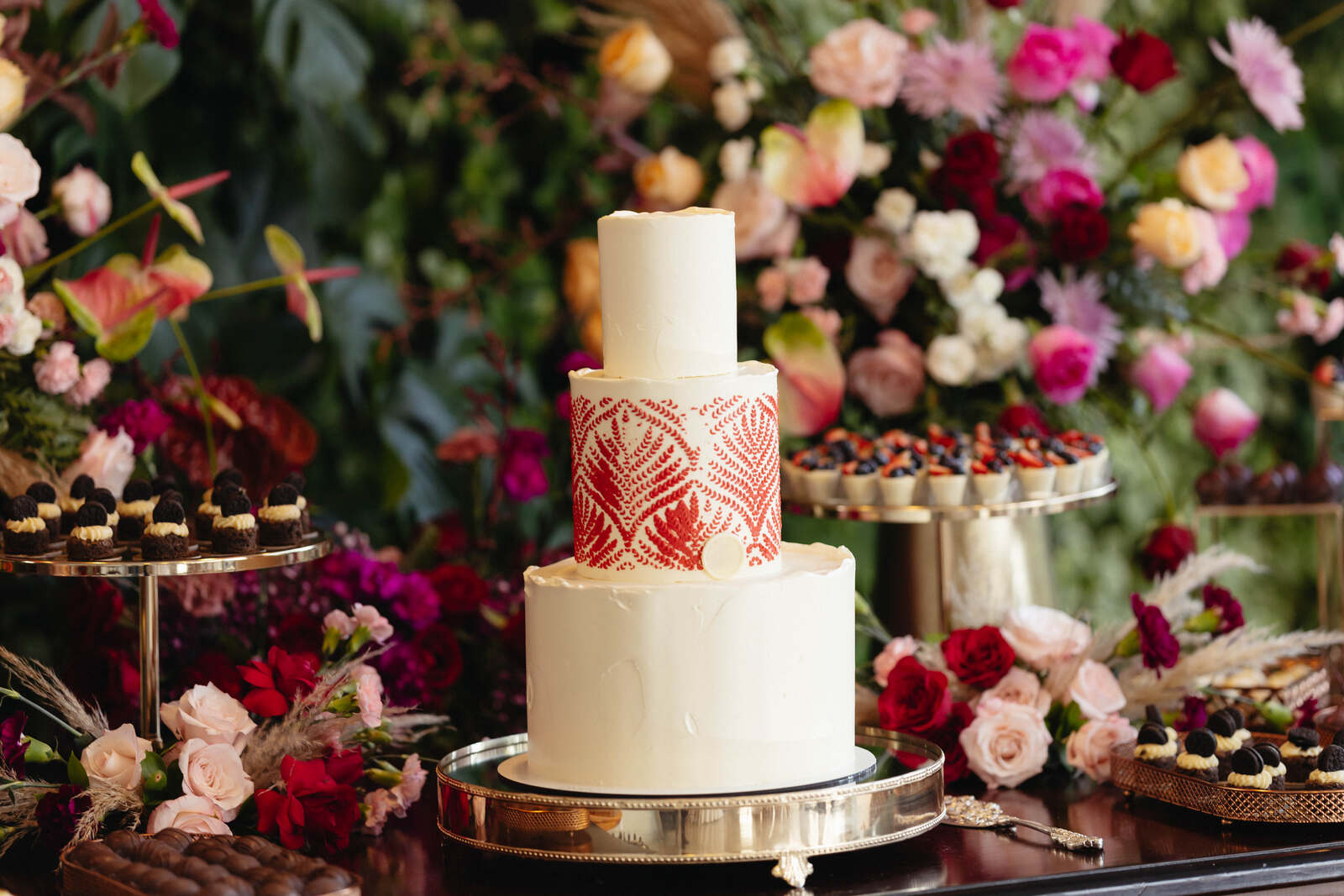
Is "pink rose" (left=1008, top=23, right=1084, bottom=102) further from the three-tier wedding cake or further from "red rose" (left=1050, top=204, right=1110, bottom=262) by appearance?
the three-tier wedding cake

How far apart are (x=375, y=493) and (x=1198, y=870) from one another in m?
1.32

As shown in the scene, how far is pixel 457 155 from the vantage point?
240 cm

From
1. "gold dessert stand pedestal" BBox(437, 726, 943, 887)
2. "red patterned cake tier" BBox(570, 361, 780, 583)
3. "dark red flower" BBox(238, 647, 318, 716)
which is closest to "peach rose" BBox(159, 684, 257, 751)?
"dark red flower" BBox(238, 647, 318, 716)

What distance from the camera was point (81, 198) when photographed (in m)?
1.87

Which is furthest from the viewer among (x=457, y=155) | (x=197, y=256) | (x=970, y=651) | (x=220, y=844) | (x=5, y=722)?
(x=457, y=155)

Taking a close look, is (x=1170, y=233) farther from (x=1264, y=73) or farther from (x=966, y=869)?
(x=966, y=869)

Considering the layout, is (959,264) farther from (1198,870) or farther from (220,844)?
(220,844)

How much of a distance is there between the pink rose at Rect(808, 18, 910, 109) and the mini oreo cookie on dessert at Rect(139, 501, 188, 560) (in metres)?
1.03

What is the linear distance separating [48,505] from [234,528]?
7.4 inches

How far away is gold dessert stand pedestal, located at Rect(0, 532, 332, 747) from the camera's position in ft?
4.85

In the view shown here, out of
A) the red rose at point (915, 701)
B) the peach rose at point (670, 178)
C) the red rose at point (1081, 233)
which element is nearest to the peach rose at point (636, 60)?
the peach rose at point (670, 178)

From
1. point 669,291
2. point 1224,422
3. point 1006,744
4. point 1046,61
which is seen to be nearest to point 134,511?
point 669,291

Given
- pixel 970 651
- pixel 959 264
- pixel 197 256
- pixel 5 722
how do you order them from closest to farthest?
pixel 5 722 < pixel 970 651 < pixel 959 264 < pixel 197 256

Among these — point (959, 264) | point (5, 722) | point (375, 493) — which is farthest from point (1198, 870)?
point (375, 493)
